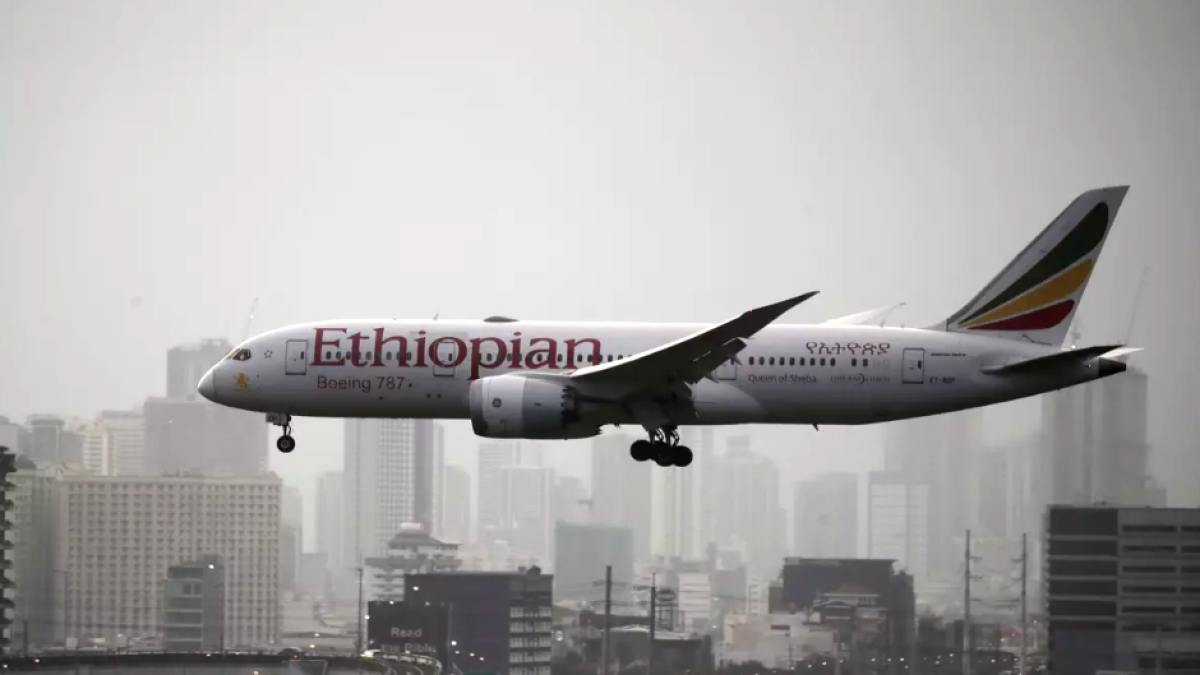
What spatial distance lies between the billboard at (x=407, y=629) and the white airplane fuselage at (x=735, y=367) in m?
56.6

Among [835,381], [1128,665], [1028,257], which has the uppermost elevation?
[1028,257]

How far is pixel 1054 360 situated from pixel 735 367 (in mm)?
7802

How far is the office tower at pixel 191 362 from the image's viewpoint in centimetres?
14075

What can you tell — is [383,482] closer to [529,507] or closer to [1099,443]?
[529,507]

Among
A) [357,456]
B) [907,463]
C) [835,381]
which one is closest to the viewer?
[835,381]

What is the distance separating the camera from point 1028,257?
151 feet

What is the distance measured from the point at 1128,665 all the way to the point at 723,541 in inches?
2368

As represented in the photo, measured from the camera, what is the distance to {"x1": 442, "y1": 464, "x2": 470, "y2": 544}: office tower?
15838cm

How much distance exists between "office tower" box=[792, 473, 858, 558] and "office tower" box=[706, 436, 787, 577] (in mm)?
1816

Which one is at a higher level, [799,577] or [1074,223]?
[1074,223]

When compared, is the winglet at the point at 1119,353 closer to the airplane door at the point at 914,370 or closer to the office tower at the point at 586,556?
the airplane door at the point at 914,370

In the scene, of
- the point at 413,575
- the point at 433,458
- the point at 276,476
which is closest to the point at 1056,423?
the point at 413,575

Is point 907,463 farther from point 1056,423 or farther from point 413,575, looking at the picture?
point 413,575

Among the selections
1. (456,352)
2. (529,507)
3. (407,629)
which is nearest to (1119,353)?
(456,352)
